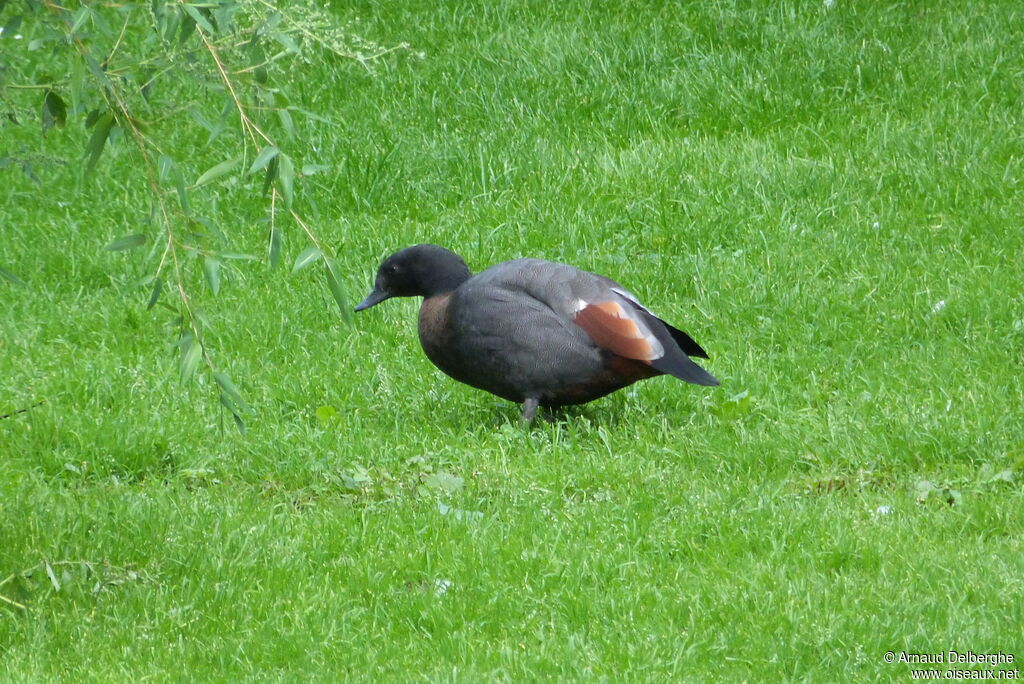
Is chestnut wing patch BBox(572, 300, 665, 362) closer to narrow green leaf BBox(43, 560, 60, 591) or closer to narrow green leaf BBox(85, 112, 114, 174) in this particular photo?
narrow green leaf BBox(43, 560, 60, 591)

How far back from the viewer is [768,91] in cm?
891

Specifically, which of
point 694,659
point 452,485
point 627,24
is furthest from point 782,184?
point 694,659

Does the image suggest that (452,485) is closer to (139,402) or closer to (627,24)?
(139,402)

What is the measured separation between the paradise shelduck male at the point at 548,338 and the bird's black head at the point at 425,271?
0.49 ft

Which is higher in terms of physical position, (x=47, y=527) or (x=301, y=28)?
(x=301, y=28)

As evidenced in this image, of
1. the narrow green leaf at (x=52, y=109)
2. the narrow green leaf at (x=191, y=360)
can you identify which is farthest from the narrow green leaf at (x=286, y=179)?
the narrow green leaf at (x=52, y=109)

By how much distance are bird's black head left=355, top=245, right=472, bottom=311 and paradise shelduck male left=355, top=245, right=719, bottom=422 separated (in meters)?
0.15

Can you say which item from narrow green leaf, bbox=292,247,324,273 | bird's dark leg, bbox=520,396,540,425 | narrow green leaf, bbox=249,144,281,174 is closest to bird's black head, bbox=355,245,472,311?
bird's dark leg, bbox=520,396,540,425

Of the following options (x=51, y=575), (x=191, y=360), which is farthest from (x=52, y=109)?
(x=51, y=575)

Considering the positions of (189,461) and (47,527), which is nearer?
(47,527)

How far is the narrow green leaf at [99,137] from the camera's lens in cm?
346

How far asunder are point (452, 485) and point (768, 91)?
4.57m

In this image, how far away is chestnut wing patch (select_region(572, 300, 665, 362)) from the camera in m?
5.68

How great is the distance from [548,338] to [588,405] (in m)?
0.67
